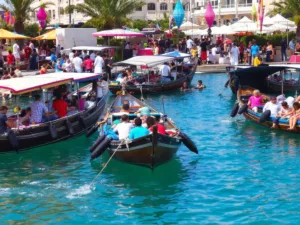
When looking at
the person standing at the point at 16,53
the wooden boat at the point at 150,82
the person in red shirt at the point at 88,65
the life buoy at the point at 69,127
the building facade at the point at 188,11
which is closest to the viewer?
the life buoy at the point at 69,127

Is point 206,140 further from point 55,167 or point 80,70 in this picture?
point 80,70

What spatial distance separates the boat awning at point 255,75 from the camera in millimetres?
29906

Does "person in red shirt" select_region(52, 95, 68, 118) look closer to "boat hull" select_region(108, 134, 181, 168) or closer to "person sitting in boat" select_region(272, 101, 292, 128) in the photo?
"boat hull" select_region(108, 134, 181, 168)

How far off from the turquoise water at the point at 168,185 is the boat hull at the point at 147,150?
543 millimetres

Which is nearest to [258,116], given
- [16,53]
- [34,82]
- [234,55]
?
[34,82]

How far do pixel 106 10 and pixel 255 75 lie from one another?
2428 cm

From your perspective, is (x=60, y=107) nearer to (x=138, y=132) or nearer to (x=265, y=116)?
(x=138, y=132)

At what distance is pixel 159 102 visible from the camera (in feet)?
105

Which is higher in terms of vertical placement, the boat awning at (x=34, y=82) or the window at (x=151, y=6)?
the window at (x=151, y=6)

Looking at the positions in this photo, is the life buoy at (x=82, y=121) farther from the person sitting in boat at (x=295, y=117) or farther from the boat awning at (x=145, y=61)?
the boat awning at (x=145, y=61)

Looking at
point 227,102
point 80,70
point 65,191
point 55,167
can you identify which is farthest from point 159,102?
point 65,191

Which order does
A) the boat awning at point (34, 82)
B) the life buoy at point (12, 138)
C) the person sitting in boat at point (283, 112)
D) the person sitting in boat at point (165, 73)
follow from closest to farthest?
the life buoy at point (12, 138), the boat awning at point (34, 82), the person sitting in boat at point (283, 112), the person sitting in boat at point (165, 73)

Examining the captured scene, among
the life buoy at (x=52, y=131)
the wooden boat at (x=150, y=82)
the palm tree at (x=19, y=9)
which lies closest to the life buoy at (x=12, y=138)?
the life buoy at (x=52, y=131)

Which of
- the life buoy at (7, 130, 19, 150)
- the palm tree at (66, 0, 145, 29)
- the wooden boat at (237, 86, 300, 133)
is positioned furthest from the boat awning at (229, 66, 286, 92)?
the palm tree at (66, 0, 145, 29)
